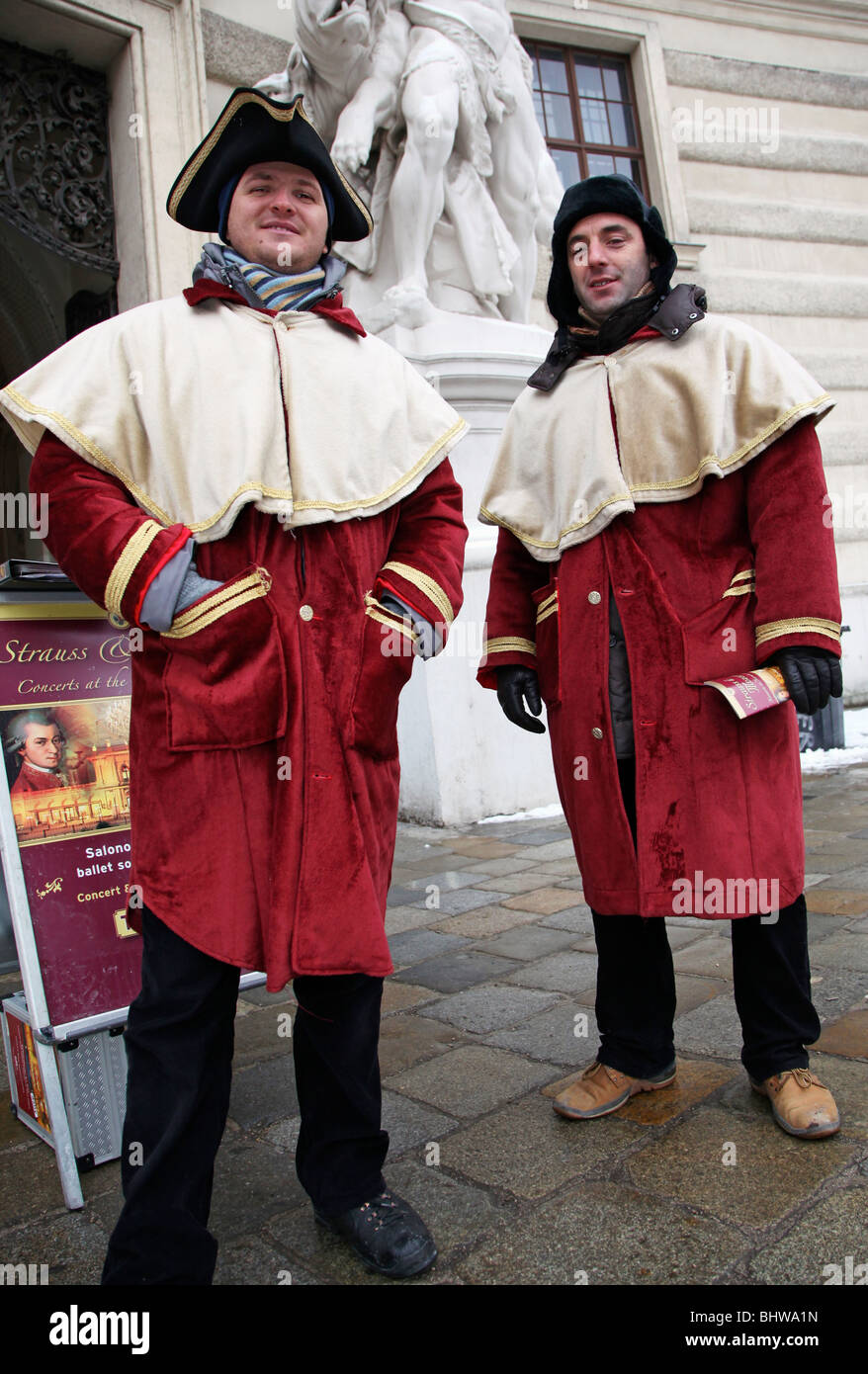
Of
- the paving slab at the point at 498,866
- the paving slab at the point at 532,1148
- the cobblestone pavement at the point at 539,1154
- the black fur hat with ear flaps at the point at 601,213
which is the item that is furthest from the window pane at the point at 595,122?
the paving slab at the point at 532,1148

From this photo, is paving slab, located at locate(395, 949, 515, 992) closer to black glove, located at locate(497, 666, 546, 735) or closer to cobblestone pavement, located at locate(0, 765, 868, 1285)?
cobblestone pavement, located at locate(0, 765, 868, 1285)

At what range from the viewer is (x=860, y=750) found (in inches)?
278

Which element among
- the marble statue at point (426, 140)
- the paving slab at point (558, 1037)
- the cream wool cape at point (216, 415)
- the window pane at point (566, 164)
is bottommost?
the paving slab at point (558, 1037)

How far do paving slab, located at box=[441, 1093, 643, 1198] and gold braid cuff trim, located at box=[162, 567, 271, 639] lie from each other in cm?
117

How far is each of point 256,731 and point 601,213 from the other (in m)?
1.38

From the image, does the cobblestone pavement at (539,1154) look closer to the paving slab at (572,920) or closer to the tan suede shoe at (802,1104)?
the tan suede shoe at (802,1104)

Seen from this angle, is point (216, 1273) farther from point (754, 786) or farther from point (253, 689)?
point (754, 786)

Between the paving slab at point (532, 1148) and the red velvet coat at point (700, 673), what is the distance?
0.46 metres

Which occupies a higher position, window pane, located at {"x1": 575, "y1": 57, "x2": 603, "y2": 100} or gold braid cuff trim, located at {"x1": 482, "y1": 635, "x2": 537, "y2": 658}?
window pane, located at {"x1": 575, "y1": 57, "x2": 603, "y2": 100}

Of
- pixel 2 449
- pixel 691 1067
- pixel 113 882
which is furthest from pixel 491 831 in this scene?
pixel 2 449

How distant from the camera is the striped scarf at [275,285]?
180 cm

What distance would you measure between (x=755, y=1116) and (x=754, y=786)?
26.5 inches

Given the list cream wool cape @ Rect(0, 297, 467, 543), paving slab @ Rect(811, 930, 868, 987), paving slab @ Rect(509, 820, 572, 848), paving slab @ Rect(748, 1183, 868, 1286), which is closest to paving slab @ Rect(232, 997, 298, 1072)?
paving slab @ Rect(748, 1183, 868, 1286)

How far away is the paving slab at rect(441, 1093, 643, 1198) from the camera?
190 cm
